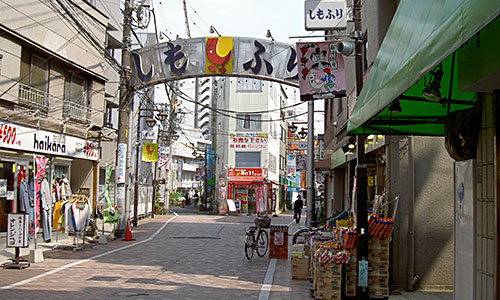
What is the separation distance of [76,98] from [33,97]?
3.58m

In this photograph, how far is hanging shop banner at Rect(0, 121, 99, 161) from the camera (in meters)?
14.5

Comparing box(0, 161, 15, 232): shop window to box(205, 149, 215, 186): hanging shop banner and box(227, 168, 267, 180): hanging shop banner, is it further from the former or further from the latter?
box(205, 149, 215, 186): hanging shop banner

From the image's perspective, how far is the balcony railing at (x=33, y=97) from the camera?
15609 millimetres

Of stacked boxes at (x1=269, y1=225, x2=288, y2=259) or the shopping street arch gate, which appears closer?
stacked boxes at (x1=269, y1=225, x2=288, y2=259)

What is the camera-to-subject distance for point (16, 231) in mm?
11633

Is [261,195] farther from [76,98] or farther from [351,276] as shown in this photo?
[351,276]

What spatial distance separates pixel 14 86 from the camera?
49.2ft

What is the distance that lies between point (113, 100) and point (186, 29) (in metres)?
41.7

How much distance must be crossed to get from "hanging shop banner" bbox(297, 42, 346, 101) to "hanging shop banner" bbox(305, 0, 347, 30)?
485mm

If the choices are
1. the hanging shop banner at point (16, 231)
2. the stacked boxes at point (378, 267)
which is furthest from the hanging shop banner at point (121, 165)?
the stacked boxes at point (378, 267)

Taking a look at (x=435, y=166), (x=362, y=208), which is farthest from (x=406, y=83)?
(x=435, y=166)

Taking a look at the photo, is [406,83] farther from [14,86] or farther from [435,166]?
[14,86]

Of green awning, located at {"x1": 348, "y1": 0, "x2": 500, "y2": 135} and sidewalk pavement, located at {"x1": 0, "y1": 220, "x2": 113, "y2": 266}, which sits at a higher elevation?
green awning, located at {"x1": 348, "y1": 0, "x2": 500, "y2": 135}

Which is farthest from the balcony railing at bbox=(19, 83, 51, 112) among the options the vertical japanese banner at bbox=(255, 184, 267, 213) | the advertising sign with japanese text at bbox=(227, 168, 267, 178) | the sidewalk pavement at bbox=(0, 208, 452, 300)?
the advertising sign with japanese text at bbox=(227, 168, 267, 178)
